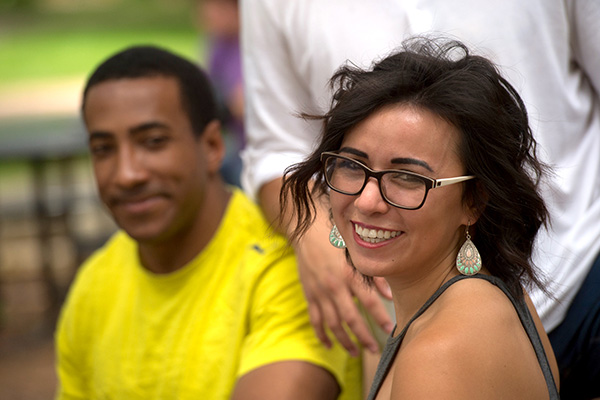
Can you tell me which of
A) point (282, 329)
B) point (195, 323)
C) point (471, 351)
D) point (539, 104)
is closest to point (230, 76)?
point (195, 323)

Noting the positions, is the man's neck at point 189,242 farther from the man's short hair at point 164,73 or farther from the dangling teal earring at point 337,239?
the dangling teal earring at point 337,239

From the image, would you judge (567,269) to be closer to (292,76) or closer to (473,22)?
(473,22)

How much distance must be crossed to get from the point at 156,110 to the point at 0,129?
1083 cm

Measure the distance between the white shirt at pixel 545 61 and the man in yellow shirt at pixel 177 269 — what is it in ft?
2.23

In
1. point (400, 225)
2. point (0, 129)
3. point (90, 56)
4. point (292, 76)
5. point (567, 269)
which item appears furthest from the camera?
point (90, 56)

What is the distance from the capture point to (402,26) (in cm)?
221

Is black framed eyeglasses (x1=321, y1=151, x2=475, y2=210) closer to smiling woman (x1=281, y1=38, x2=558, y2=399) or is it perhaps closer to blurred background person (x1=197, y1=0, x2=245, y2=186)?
smiling woman (x1=281, y1=38, x2=558, y2=399)

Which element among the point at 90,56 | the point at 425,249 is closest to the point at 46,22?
the point at 90,56

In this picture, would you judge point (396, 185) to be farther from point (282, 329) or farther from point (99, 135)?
point (99, 135)

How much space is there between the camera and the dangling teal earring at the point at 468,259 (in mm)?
1648

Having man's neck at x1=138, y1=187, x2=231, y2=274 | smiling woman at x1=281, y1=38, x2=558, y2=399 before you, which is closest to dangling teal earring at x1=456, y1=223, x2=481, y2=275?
smiling woman at x1=281, y1=38, x2=558, y2=399

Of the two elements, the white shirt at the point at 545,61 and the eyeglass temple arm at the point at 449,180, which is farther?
the white shirt at the point at 545,61

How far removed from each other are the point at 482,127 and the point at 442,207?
0.18 meters

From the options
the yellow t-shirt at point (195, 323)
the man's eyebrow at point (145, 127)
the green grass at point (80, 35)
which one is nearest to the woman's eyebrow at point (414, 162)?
the yellow t-shirt at point (195, 323)
